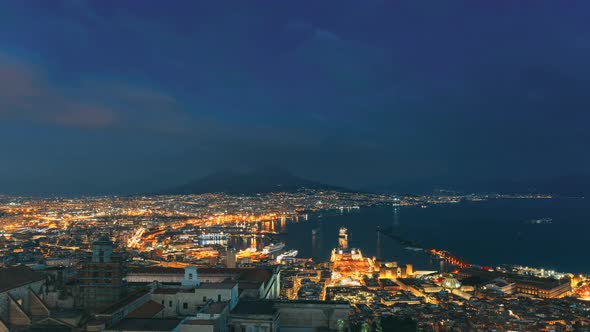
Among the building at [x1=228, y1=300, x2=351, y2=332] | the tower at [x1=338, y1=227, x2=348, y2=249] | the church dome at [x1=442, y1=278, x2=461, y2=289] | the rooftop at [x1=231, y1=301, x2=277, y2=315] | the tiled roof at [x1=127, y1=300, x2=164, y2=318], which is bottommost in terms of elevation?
the tower at [x1=338, y1=227, x2=348, y2=249]

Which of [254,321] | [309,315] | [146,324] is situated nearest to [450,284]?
[309,315]

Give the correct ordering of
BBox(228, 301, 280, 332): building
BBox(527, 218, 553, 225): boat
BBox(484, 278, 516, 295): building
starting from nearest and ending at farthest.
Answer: BBox(228, 301, 280, 332): building
BBox(484, 278, 516, 295): building
BBox(527, 218, 553, 225): boat

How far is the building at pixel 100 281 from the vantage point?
1380 centimetres

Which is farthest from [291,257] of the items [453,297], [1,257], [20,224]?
[20,224]

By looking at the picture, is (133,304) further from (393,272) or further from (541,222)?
(541,222)

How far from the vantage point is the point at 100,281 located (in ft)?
45.3

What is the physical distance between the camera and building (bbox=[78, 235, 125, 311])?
13.8 meters

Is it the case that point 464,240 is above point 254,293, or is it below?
below

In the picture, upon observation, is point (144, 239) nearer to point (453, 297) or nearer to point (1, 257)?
point (1, 257)

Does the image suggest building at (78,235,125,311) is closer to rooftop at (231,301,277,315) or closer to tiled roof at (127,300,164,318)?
tiled roof at (127,300,164,318)

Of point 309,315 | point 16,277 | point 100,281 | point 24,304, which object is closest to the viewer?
point 24,304

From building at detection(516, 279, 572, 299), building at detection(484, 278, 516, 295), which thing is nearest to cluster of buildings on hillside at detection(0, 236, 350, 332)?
building at detection(484, 278, 516, 295)

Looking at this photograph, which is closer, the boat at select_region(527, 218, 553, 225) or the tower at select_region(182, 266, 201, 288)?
the tower at select_region(182, 266, 201, 288)

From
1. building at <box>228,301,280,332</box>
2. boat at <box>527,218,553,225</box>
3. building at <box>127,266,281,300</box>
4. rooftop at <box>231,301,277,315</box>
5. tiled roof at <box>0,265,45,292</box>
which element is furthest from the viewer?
boat at <box>527,218,553,225</box>
